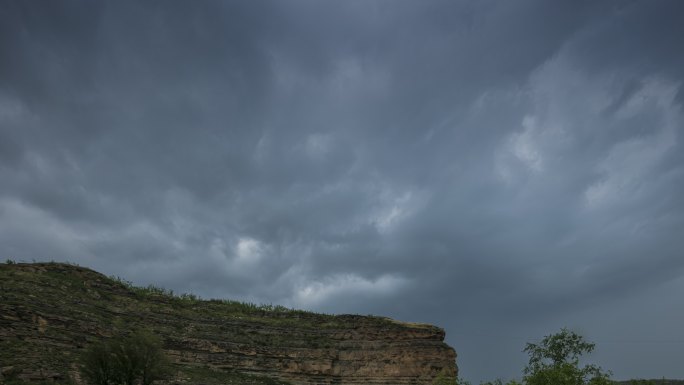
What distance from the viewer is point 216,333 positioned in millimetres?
66625

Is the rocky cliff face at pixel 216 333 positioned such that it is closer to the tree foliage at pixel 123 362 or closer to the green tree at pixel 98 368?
the green tree at pixel 98 368

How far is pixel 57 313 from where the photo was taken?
48.8m

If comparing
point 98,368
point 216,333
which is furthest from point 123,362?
point 216,333

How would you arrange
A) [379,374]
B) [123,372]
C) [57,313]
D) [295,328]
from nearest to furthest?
[123,372], [57,313], [379,374], [295,328]

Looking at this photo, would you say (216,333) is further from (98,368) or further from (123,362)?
(98,368)

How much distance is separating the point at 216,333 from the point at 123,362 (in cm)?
2906

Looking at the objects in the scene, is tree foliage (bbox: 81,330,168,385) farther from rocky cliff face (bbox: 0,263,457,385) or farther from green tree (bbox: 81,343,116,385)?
rocky cliff face (bbox: 0,263,457,385)

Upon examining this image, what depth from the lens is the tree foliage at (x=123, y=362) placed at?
Result: 123 feet

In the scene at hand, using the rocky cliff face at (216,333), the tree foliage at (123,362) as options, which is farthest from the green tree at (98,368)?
the rocky cliff face at (216,333)

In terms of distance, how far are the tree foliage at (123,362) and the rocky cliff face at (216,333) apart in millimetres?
4953

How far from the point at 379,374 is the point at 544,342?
78.1 feet

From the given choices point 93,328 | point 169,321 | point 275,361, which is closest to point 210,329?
point 169,321

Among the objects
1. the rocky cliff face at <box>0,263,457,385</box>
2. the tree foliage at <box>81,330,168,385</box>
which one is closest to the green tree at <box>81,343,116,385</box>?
the tree foliage at <box>81,330,168,385</box>

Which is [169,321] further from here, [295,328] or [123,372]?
[123,372]
